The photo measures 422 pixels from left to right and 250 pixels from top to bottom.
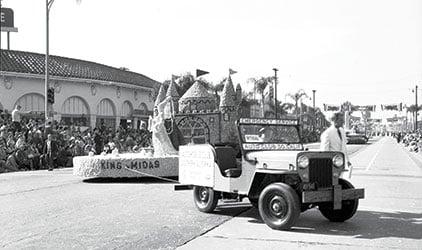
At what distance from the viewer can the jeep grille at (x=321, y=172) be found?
7.58 metres

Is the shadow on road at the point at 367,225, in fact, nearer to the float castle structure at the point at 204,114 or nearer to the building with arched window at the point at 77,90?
the float castle structure at the point at 204,114

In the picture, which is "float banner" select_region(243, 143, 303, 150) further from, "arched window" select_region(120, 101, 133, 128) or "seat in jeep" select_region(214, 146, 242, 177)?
"arched window" select_region(120, 101, 133, 128)

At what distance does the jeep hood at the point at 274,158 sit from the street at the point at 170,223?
3.07 ft

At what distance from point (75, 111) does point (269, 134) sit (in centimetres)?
2969

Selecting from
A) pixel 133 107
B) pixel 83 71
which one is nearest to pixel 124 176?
pixel 83 71

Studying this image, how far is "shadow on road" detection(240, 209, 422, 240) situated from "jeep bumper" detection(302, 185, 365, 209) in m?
0.44

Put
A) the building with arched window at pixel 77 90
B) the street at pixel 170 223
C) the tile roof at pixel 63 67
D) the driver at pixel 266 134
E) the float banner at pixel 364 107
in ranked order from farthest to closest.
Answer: the float banner at pixel 364 107 < the tile roof at pixel 63 67 < the building with arched window at pixel 77 90 < the driver at pixel 266 134 < the street at pixel 170 223

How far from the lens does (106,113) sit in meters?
39.2

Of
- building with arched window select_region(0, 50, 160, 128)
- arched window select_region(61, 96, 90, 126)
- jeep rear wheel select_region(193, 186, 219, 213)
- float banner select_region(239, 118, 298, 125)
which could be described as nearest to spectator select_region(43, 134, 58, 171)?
jeep rear wheel select_region(193, 186, 219, 213)

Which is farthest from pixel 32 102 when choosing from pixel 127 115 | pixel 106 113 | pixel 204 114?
pixel 204 114

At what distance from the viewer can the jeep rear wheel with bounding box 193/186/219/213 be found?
8.93m

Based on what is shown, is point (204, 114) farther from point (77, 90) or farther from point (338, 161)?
point (338, 161)

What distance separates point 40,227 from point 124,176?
682 cm

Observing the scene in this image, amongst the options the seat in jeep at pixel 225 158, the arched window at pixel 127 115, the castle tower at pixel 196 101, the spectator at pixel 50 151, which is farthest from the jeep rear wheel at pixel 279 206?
the arched window at pixel 127 115
